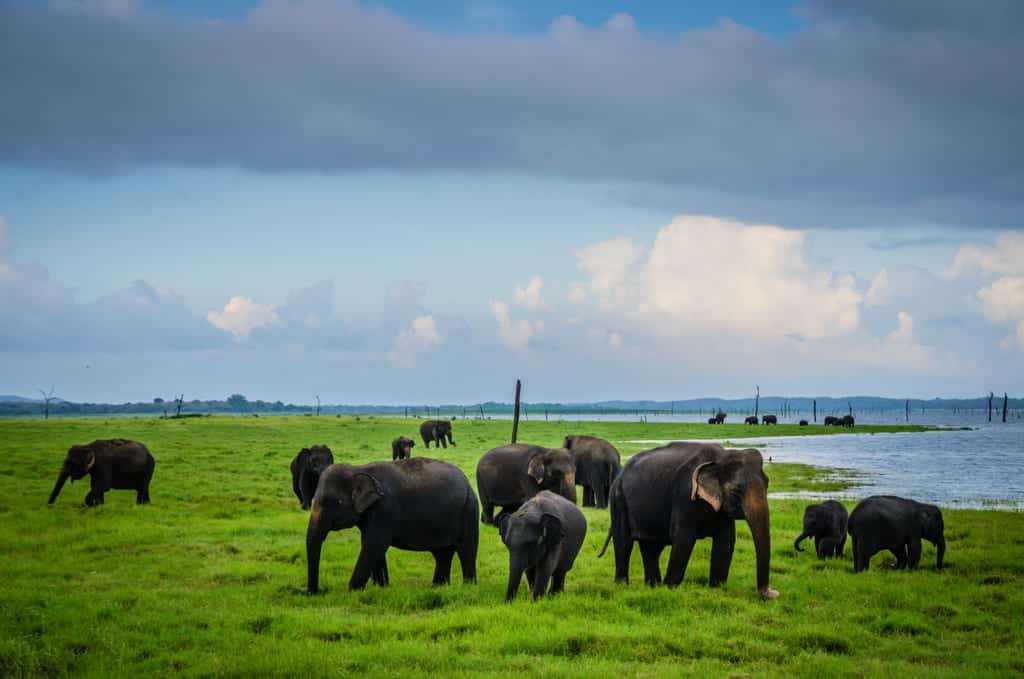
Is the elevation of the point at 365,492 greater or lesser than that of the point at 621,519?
greater

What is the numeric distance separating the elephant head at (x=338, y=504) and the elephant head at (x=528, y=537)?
2.61m

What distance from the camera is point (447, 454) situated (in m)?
56.5

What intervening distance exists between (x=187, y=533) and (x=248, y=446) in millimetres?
37531

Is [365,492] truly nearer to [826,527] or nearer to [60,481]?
[826,527]

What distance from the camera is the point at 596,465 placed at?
104 feet

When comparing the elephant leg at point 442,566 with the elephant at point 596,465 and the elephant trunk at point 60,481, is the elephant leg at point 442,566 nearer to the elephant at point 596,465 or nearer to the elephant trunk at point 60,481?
the elephant at point 596,465

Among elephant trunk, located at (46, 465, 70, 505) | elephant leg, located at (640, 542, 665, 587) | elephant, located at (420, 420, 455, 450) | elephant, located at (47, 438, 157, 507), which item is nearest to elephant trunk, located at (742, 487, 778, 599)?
elephant leg, located at (640, 542, 665, 587)

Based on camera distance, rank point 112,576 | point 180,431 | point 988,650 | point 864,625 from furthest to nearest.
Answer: point 180,431, point 112,576, point 864,625, point 988,650

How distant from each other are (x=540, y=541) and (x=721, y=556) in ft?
11.5

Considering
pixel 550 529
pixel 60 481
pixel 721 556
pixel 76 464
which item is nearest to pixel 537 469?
pixel 721 556

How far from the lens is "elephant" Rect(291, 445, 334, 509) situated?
28.5 meters

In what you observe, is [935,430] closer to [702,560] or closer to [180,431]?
[180,431]

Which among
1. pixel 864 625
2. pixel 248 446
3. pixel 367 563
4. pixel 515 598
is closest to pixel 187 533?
pixel 367 563

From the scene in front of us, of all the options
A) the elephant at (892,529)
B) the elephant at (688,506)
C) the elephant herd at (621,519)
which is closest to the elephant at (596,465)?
the elephant herd at (621,519)
